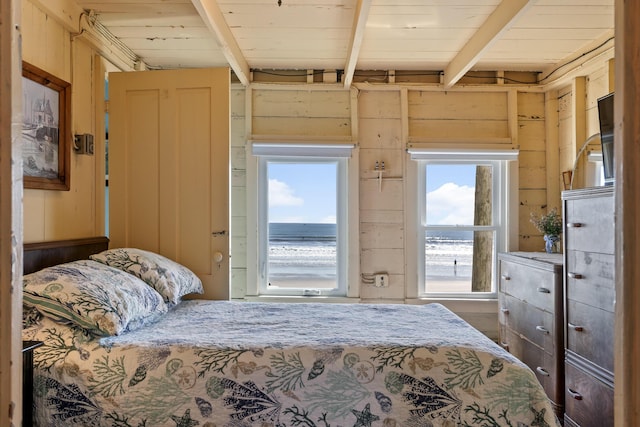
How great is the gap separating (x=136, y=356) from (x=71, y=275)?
19.3 inches

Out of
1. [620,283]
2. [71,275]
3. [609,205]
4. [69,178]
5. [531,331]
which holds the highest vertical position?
[69,178]

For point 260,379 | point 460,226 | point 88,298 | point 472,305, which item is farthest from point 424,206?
point 88,298

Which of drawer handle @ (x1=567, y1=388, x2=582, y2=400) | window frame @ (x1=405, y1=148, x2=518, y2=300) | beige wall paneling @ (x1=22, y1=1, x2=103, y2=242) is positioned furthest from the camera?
window frame @ (x1=405, y1=148, x2=518, y2=300)

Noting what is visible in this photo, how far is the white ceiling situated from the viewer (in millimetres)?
2266

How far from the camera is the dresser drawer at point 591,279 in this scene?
1.90 metres

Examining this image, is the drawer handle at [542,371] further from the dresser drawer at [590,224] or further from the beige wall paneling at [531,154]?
the beige wall paneling at [531,154]

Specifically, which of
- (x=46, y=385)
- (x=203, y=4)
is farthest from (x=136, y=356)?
(x=203, y=4)

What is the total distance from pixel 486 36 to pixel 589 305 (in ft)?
5.35

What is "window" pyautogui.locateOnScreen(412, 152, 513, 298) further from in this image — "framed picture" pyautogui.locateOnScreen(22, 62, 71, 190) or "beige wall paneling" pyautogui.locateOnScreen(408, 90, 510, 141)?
"framed picture" pyautogui.locateOnScreen(22, 62, 71, 190)

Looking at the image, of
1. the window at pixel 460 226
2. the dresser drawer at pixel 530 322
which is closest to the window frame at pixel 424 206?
the window at pixel 460 226

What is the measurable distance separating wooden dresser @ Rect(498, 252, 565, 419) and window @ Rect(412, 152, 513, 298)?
34 cm

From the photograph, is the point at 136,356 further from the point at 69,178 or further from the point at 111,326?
the point at 69,178

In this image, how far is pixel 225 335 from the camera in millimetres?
1741

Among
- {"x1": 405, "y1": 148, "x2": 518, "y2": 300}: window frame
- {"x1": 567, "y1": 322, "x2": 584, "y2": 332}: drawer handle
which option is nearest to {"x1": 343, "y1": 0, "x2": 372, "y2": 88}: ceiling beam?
{"x1": 405, "y1": 148, "x2": 518, "y2": 300}: window frame
